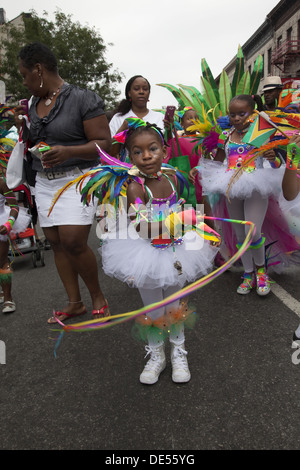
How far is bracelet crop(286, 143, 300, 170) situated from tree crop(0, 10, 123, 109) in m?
19.1

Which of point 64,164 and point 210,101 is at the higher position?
point 210,101

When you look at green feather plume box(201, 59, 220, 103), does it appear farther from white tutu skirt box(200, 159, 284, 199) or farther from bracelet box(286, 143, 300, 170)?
bracelet box(286, 143, 300, 170)

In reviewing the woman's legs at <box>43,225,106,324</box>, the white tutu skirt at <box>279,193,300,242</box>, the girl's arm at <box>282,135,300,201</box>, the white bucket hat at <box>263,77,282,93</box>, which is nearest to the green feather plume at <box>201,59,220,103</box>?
the white bucket hat at <box>263,77,282,93</box>

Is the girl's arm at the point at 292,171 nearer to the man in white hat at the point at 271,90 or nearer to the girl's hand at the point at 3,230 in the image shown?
the man in white hat at the point at 271,90

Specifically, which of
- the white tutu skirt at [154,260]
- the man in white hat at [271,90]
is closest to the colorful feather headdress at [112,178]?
the white tutu skirt at [154,260]

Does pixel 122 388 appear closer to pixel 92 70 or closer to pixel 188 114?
pixel 188 114

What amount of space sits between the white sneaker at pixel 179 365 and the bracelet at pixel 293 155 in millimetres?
1338

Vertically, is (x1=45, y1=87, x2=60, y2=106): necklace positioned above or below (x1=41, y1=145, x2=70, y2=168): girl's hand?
above

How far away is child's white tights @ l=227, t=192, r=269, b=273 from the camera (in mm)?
3258

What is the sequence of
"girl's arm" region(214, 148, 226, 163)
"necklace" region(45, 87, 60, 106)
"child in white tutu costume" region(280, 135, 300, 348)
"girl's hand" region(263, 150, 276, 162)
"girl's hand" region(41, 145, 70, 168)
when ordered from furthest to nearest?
"girl's arm" region(214, 148, 226, 163)
"girl's hand" region(263, 150, 276, 162)
"necklace" region(45, 87, 60, 106)
"girl's hand" region(41, 145, 70, 168)
"child in white tutu costume" region(280, 135, 300, 348)

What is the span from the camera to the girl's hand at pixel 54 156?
8.11 ft

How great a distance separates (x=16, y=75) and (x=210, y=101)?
58.8ft
